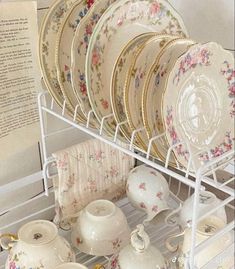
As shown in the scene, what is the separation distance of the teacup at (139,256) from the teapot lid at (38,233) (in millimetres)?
129

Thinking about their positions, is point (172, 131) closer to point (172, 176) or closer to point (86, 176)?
point (172, 176)

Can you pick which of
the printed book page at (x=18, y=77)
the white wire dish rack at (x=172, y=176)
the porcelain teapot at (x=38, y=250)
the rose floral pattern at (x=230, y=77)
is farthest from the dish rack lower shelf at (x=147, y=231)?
the rose floral pattern at (x=230, y=77)

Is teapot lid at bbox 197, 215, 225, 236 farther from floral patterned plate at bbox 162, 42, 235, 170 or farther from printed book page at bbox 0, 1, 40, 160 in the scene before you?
printed book page at bbox 0, 1, 40, 160

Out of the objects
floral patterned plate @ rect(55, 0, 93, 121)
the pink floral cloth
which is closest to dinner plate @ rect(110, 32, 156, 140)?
floral patterned plate @ rect(55, 0, 93, 121)

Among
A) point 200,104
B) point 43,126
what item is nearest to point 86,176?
point 43,126

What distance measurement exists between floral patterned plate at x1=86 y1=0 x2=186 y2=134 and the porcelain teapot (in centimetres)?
23

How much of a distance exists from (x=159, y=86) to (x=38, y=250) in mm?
364

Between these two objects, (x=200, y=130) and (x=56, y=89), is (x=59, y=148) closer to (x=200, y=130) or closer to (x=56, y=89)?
(x=56, y=89)

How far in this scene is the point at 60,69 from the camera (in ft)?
2.69

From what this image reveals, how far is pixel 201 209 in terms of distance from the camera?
0.83m

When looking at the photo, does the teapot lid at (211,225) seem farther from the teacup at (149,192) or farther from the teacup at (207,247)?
the teacup at (149,192)

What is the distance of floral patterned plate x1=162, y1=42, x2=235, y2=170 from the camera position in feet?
2.18

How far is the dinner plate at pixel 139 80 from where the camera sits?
2.35 ft

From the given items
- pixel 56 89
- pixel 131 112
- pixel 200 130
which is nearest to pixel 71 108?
pixel 56 89
